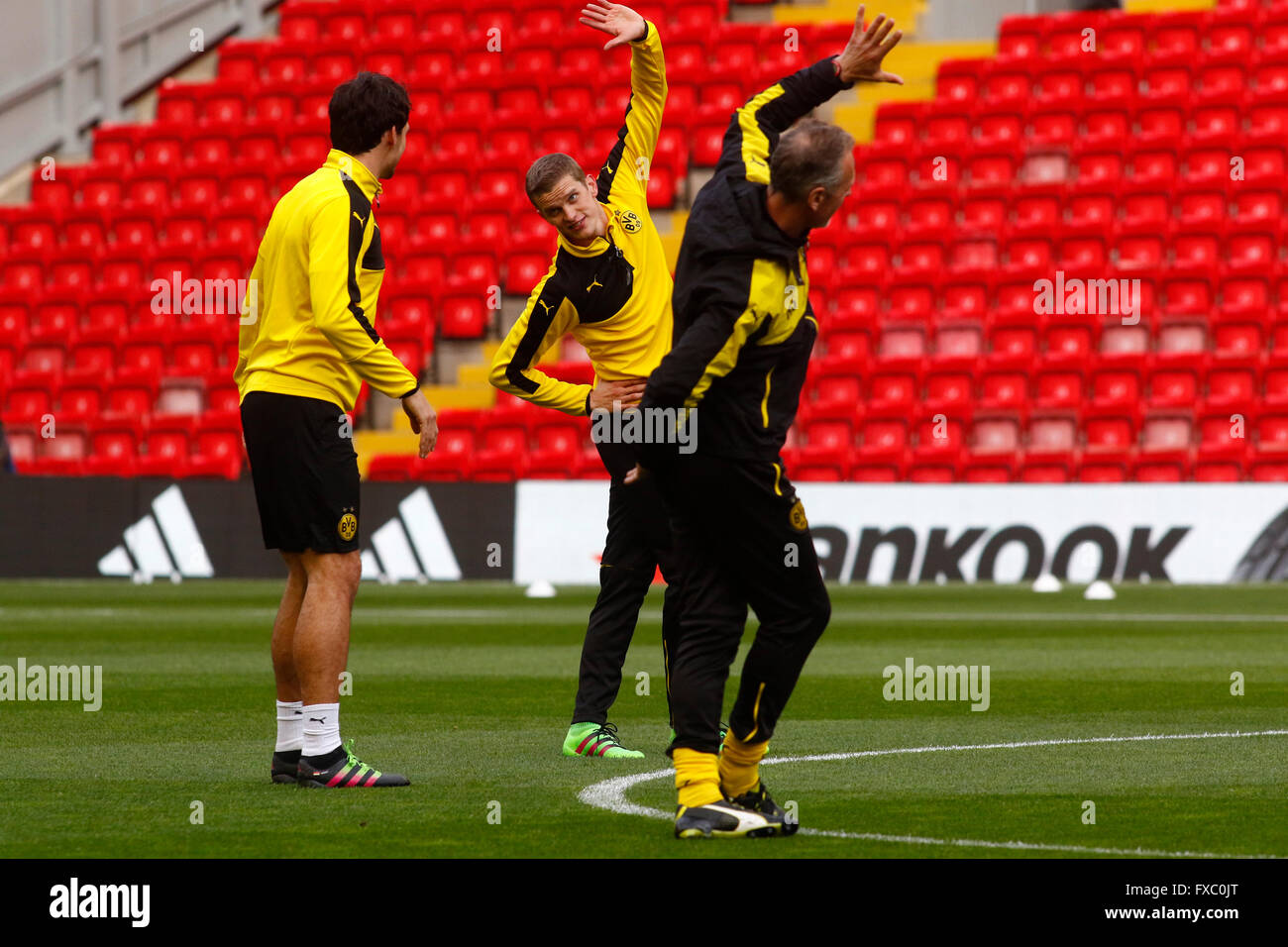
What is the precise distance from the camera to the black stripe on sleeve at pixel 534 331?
7242 millimetres

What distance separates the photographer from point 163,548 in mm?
19672

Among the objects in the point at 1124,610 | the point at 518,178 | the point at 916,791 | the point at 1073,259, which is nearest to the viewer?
the point at 916,791

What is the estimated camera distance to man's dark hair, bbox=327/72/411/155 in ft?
21.0

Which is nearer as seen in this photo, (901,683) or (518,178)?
(901,683)

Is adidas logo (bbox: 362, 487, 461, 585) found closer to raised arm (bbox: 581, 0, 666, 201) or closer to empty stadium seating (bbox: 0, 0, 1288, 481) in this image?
empty stadium seating (bbox: 0, 0, 1288, 481)

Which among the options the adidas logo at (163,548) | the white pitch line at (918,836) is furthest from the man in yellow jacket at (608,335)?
the adidas logo at (163,548)

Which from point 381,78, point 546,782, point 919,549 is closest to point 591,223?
point 381,78

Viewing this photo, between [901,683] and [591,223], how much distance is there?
3.82m

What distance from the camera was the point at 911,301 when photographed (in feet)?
71.1

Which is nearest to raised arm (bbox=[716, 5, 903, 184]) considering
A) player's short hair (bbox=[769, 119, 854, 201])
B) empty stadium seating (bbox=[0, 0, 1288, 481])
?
player's short hair (bbox=[769, 119, 854, 201])

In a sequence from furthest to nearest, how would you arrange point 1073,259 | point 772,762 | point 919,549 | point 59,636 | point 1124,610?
point 1073,259 < point 919,549 < point 1124,610 < point 59,636 < point 772,762

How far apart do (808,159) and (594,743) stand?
288 cm

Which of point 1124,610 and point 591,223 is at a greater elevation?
point 591,223

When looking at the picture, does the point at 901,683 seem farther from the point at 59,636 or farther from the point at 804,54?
A: the point at 804,54
